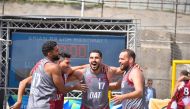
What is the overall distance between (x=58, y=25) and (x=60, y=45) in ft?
2.88

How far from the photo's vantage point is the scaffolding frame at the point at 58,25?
14.8m

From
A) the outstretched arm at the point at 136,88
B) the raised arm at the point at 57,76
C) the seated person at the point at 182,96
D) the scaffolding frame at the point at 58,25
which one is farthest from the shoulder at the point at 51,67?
the scaffolding frame at the point at 58,25

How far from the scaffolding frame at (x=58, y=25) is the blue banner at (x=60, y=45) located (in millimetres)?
199

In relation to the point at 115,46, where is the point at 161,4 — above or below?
above

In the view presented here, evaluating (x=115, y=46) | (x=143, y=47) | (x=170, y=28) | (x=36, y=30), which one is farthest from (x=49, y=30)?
(x=170, y=28)

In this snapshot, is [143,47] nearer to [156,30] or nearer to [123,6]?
[156,30]

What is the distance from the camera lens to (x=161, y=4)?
1215 inches

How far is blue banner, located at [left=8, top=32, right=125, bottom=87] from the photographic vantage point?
15.0m

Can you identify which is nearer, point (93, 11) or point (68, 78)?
point (68, 78)

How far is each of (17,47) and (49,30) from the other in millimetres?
1101

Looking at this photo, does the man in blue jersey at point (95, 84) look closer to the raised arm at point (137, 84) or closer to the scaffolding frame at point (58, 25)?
the raised arm at point (137, 84)

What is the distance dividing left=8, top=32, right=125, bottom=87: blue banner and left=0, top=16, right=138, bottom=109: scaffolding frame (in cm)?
20

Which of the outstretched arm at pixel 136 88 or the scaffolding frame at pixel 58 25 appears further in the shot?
the scaffolding frame at pixel 58 25

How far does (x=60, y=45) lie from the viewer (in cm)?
1500
